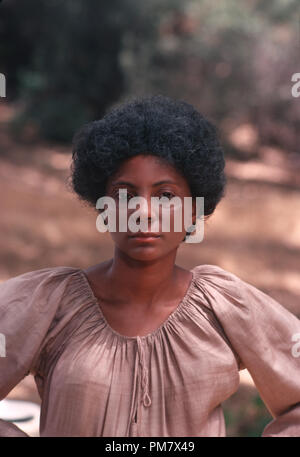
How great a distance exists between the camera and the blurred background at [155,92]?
7.13m

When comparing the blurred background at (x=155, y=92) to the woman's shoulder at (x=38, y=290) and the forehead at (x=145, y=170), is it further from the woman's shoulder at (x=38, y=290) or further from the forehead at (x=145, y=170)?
the forehead at (x=145, y=170)

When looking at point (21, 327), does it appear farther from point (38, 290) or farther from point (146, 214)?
point (146, 214)

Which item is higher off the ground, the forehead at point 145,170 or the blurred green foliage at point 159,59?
the blurred green foliage at point 159,59

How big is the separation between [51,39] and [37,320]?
337 inches

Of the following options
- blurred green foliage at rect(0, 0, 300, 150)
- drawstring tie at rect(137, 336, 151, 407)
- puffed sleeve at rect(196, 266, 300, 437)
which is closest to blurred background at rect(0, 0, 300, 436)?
blurred green foliage at rect(0, 0, 300, 150)

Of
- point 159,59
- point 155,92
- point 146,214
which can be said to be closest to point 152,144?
point 146,214

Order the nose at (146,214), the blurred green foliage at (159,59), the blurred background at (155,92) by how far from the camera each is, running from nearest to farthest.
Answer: the nose at (146,214)
the blurred background at (155,92)
the blurred green foliage at (159,59)

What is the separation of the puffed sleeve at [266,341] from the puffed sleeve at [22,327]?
0.44 meters

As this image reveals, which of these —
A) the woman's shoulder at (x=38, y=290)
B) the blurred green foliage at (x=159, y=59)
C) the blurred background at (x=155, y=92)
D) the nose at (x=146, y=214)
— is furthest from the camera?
the blurred green foliage at (x=159, y=59)

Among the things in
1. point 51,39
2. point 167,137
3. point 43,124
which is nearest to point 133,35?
point 51,39

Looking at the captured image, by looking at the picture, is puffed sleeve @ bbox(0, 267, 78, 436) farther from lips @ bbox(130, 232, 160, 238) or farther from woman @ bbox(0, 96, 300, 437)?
lips @ bbox(130, 232, 160, 238)

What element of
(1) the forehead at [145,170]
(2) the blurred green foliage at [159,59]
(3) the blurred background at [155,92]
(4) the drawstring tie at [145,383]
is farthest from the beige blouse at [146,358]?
(2) the blurred green foliage at [159,59]

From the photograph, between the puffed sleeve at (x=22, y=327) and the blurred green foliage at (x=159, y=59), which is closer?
the puffed sleeve at (x=22, y=327)

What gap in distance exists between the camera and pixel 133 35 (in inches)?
365
